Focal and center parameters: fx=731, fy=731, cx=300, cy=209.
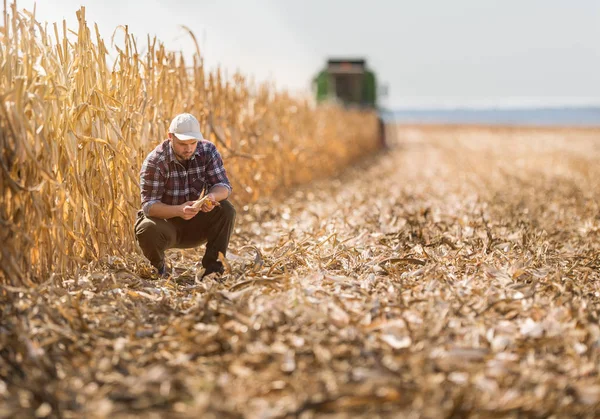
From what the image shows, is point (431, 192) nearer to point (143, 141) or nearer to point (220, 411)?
point (143, 141)

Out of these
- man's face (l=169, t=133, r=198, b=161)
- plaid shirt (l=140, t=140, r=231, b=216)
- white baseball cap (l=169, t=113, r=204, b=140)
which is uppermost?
white baseball cap (l=169, t=113, r=204, b=140)

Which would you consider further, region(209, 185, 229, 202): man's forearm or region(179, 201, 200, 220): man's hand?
region(209, 185, 229, 202): man's forearm

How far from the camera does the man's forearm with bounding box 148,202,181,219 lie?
5137mm

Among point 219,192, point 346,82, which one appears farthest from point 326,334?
point 346,82

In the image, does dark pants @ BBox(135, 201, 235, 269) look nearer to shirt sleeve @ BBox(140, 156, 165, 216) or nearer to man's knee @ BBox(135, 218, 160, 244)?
man's knee @ BBox(135, 218, 160, 244)

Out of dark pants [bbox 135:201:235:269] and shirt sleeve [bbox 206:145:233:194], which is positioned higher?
shirt sleeve [bbox 206:145:233:194]

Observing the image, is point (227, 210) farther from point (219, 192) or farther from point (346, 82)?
point (346, 82)

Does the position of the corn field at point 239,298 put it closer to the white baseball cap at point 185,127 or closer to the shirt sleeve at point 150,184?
the shirt sleeve at point 150,184

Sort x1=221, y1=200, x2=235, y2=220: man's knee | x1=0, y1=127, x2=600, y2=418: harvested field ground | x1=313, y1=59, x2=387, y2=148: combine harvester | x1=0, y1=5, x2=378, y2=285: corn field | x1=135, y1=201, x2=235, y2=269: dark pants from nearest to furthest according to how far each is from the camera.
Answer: x1=0, y1=127, x2=600, y2=418: harvested field ground → x1=0, y1=5, x2=378, y2=285: corn field → x1=135, y1=201, x2=235, y2=269: dark pants → x1=221, y1=200, x2=235, y2=220: man's knee → x1=313, y1=59, x2=387, y2=148: combine harvester

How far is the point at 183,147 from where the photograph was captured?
513 centimetres

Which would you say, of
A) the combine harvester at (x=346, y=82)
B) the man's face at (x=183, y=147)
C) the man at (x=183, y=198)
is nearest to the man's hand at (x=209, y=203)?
the man at (x=183, y=198)

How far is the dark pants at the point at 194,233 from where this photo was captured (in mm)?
5289

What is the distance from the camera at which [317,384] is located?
331 cm

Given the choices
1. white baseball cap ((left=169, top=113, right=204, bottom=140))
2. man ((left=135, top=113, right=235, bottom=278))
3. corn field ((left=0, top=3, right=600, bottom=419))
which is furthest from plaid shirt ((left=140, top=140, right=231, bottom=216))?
corn field ((left=0, top=3, right=600, bottom=419))
